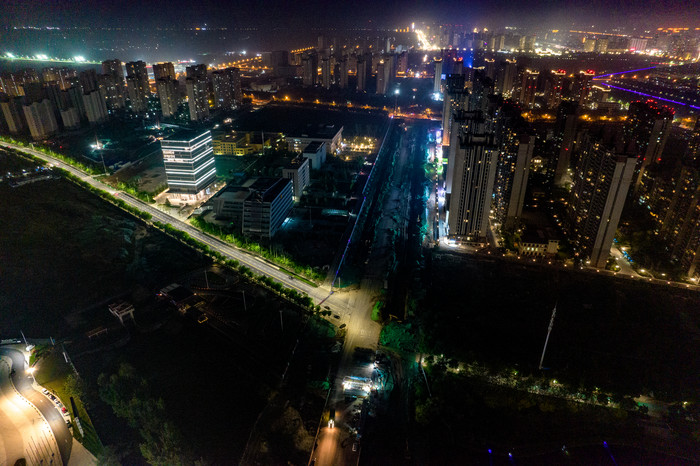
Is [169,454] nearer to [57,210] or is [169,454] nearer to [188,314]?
[188,314]

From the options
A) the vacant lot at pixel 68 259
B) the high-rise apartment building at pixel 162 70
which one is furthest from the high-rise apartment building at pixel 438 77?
the vacant lot at pixel 68 259

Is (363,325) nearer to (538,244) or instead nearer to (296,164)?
(538,244)

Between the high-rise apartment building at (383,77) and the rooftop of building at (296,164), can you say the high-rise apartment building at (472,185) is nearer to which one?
the rooftop of building at (296,164)

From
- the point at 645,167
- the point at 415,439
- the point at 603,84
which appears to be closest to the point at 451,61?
the point at 603,84

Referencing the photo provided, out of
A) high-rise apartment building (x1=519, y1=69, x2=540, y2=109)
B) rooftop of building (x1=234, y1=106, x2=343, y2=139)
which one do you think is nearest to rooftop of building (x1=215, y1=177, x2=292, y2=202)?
rooftop of building (x1=234, y1=106, x2=343, y2=139)

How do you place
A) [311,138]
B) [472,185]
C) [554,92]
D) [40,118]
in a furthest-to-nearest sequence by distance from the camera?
1. [554,92]
2. [40,118]
3. [311,138]
4. [472,185]

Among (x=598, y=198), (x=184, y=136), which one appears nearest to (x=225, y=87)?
(x=184, y=136)
